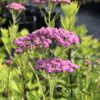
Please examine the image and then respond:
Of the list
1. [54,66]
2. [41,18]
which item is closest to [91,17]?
[41,18]

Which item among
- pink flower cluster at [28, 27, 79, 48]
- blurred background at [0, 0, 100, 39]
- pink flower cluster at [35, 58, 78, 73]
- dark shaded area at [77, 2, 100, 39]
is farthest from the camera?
dark shaded area at [77, 2, 100, 39]

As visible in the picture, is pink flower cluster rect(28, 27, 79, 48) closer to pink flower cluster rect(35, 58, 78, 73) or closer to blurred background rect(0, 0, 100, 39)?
pink flower cluster rect(35, 58, 78, 73)

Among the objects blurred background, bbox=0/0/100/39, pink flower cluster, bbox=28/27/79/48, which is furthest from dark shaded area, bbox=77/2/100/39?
pink flower cluster, bbox=28/27/79/48

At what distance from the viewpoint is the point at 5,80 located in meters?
2.37

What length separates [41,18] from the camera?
514 cm

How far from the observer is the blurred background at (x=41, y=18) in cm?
484

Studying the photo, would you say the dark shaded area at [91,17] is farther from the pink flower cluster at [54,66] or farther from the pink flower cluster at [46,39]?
the pink flower cluster at [54,66]

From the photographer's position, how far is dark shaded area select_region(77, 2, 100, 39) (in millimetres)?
6485

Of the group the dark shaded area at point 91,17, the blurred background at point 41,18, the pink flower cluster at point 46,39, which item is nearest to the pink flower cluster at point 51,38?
the pink flower cluster at point 46,39

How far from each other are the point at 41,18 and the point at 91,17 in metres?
2.49

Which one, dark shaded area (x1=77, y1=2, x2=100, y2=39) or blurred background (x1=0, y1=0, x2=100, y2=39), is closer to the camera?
Result: blurred background (x1=0, y1=0, x2=100, y2=39)

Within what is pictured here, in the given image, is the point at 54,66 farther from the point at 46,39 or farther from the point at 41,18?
the point at 41,18

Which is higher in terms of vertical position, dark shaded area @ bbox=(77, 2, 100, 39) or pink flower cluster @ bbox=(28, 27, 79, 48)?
pink flower cluster @ bbox=(28, 27, 79, 48)

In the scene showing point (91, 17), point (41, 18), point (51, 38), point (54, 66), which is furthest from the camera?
point (91, 17)
